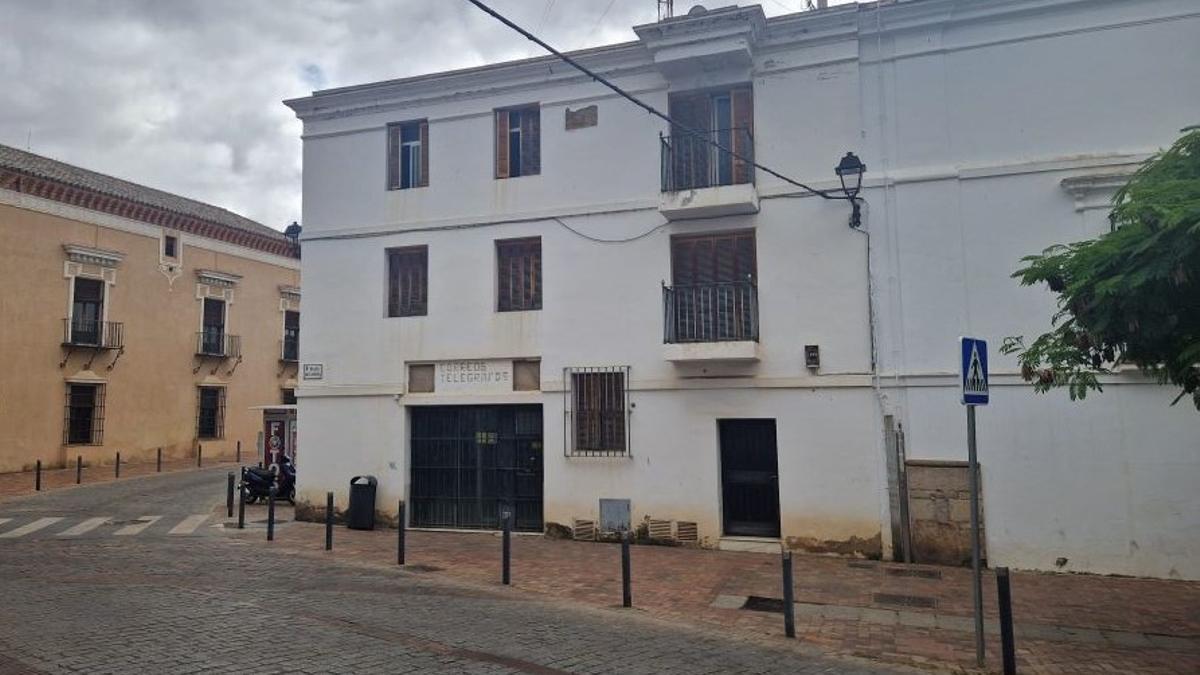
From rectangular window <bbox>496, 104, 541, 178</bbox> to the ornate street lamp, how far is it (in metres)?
5.34

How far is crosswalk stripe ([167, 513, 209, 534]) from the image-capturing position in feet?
45.5

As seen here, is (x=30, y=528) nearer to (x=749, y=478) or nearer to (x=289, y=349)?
(x=749, y=478)

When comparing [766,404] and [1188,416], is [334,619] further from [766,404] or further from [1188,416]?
[1188,416]

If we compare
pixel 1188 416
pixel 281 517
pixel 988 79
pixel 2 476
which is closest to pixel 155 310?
pixel 2 476

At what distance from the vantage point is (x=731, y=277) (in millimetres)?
12766

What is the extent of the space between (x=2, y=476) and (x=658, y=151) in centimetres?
2086

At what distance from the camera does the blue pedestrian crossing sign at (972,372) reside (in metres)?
6.86

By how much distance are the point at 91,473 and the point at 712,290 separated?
20.6 m

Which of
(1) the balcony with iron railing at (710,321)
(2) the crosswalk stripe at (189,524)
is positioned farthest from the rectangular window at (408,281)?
(2) the crosswalk stripe at (189,524)

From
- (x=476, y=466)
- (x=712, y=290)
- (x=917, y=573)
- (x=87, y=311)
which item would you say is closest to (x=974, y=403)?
(x=917, y=573)

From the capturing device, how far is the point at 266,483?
17.4m

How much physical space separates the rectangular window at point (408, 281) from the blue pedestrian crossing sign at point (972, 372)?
1015 centimetres

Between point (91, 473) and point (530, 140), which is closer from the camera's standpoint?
point (530, 140)

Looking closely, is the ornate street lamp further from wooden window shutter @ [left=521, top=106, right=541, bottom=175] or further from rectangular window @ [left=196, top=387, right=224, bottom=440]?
rectangular window @ [left=196, top=387, right=224, bottom=440]
